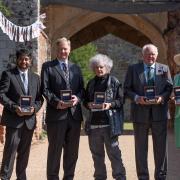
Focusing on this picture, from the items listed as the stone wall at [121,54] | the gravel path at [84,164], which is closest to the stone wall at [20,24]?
the gravel path at [84,164]

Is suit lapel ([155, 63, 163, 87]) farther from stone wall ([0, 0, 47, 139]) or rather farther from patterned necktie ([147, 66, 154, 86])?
stone wall ([0, 0, 47, 139])

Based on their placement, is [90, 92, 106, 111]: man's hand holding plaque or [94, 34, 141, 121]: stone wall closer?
[90, 92, 106, 111]: man's hand holding plaque

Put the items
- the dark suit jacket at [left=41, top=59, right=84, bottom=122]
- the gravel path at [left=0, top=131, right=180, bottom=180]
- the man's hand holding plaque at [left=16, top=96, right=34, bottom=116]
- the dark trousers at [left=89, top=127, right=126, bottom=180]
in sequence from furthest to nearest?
the gravel path at [left=0, top=131, right=180, bottom=180]
the dark trousers at [left=89, top=127, right=126, bottom=180]
the dark suit jacket at [left=41, top=59, right=84, bottom=122]
the man's hand holding plaque at [left=16, top=96, right=34, bottom=116]

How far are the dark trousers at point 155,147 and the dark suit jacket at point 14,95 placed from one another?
1.27m

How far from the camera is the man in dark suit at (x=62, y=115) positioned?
6547 mm

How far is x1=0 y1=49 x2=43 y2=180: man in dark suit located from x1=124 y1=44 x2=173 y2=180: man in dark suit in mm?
1175

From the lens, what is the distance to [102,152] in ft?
22.0

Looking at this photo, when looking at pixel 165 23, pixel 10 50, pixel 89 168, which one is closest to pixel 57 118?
→ pixel 89 168

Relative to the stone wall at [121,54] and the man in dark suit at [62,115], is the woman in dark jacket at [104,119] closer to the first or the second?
the man in dark suit at [62,115]

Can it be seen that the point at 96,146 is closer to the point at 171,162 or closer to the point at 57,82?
the point at 57,82

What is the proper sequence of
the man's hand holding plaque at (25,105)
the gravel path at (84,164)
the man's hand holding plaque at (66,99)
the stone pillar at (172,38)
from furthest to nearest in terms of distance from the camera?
the stone pillar at (172,38) → the gravel path at (84,164) → the man's hand holding plaque at (66,99) → the man's hand holding plaque at (25,105)

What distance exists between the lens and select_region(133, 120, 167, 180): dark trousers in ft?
21.9

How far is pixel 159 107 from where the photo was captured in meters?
6.67

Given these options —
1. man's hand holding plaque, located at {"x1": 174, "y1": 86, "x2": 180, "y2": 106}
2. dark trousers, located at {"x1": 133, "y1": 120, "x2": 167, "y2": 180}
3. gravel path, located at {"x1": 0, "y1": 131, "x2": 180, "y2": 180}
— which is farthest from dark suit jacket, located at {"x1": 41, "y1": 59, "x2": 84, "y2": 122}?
gravel path, located at {"x1": 0, "y1": 131, "x2": 180, "y2": 180}
